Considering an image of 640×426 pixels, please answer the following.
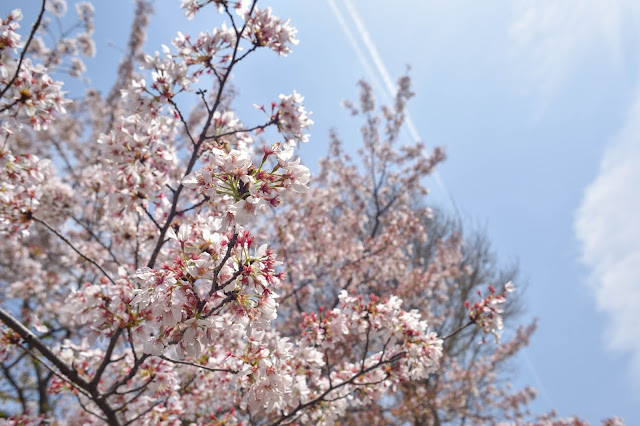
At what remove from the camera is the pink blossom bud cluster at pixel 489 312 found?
8.77 ft

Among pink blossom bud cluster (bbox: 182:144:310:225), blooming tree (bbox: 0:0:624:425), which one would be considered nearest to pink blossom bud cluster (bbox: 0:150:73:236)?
blooming tree (bbox: 0:0:624:425)

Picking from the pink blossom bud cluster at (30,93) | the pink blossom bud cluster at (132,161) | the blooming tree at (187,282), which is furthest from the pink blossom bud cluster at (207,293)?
the pink blossom bud cluster at (30,93)

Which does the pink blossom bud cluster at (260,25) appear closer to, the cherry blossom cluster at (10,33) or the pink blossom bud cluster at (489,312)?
the cherry blossom cluster at (10,33)

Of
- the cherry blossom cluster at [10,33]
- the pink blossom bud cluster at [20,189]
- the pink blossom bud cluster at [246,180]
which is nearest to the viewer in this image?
the pink blossom bud cluster at [246,180]

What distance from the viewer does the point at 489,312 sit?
8.87ft

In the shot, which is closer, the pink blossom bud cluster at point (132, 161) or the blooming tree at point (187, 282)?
the blooming tree at point (187, 282)

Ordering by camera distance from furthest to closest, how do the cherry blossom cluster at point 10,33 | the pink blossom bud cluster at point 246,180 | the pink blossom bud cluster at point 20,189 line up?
the pink blossom bud cluster at point 20,189 → the cherry blossom cluster at point 10,33 → the pink blossom bud cluster at point 246,180

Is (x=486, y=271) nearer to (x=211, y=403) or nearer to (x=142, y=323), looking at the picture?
(x=211, y=403)

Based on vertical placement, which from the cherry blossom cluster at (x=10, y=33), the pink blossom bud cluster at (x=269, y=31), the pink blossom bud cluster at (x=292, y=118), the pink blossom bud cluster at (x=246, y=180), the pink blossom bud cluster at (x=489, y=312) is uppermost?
the cherry blossom cluster at (x=10, y=33)

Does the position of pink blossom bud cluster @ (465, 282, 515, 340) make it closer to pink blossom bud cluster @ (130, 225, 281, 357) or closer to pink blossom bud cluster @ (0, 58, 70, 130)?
pink blossom bud cluster @ (130, 225, 281, 357)

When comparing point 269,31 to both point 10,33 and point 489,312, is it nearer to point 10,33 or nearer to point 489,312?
point 10,33

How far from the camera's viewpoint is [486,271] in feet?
41.9

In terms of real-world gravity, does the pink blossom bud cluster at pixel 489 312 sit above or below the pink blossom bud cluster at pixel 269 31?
below

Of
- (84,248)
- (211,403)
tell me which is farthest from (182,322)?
(84,248)
